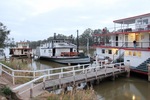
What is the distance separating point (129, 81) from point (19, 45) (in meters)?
37.6

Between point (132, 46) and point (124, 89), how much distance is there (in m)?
8.99

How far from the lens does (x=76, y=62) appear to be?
29.6 metres

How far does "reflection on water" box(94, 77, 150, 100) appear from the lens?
12688 mm

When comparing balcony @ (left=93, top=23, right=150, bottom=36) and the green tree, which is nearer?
balcony @ (left=93, top=23, right=150, bottom=36)

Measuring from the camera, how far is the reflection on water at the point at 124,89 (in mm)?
12688

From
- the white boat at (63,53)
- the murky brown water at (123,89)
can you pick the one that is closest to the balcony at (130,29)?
the murky brown water at (123,89)

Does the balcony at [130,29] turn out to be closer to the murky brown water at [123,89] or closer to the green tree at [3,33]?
the murky brown water at [123,89]

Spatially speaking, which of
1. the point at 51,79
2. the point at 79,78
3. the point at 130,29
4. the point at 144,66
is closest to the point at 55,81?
the point at 51,79

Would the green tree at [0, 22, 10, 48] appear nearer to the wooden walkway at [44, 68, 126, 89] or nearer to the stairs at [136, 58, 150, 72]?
the wooden walkway at [44, 68, 126, 89]

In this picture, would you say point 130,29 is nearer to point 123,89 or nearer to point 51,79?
point 123,89

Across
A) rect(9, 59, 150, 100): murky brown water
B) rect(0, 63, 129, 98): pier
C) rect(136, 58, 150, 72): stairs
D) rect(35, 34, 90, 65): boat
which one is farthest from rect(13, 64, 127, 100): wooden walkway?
rect(35, 34, 90, 65): boat

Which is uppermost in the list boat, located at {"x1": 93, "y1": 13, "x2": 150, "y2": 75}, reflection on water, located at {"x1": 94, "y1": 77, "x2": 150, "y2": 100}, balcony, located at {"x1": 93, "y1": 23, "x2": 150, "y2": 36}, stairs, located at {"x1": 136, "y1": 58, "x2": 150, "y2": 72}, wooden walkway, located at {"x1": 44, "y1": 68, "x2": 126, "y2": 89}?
balcony, located at {"x1": 93, "y1": 23, "x2": 150, "y2": 36}

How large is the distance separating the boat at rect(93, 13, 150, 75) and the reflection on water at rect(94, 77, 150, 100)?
2135mm

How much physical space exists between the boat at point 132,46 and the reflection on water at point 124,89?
84.1 inches
